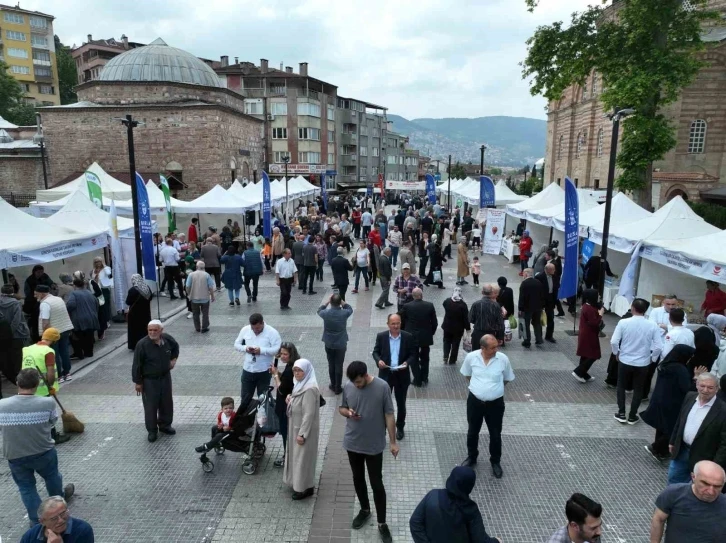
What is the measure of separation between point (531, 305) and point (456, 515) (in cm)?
751

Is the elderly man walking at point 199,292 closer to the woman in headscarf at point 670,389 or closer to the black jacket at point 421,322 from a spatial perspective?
the black jacket at point 421,322

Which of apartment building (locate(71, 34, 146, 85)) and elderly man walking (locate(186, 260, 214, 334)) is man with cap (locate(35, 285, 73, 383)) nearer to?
elderly man walking (locate(186, 260, 214, 334))

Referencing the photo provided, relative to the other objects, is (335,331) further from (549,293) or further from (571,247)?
(571,247)

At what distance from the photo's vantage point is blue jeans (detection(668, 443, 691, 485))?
499cm

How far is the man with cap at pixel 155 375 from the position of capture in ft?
21.7

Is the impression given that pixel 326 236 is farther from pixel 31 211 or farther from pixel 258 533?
pixel 258 533

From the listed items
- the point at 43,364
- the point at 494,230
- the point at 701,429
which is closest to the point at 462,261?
the point at 494,230

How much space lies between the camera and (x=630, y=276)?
12039mm

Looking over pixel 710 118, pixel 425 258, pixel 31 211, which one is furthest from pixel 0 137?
pixel 710 118

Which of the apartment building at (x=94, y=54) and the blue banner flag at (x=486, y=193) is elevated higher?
the apartment building at (x=94, y=54)

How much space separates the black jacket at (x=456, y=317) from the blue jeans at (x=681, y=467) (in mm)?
4297

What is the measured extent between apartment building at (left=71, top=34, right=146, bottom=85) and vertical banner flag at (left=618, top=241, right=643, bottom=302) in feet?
275

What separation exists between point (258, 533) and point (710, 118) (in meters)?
37.7

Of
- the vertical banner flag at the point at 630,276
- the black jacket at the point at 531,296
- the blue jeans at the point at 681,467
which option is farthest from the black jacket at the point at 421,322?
the vertical banner flag at the point at 630,276
